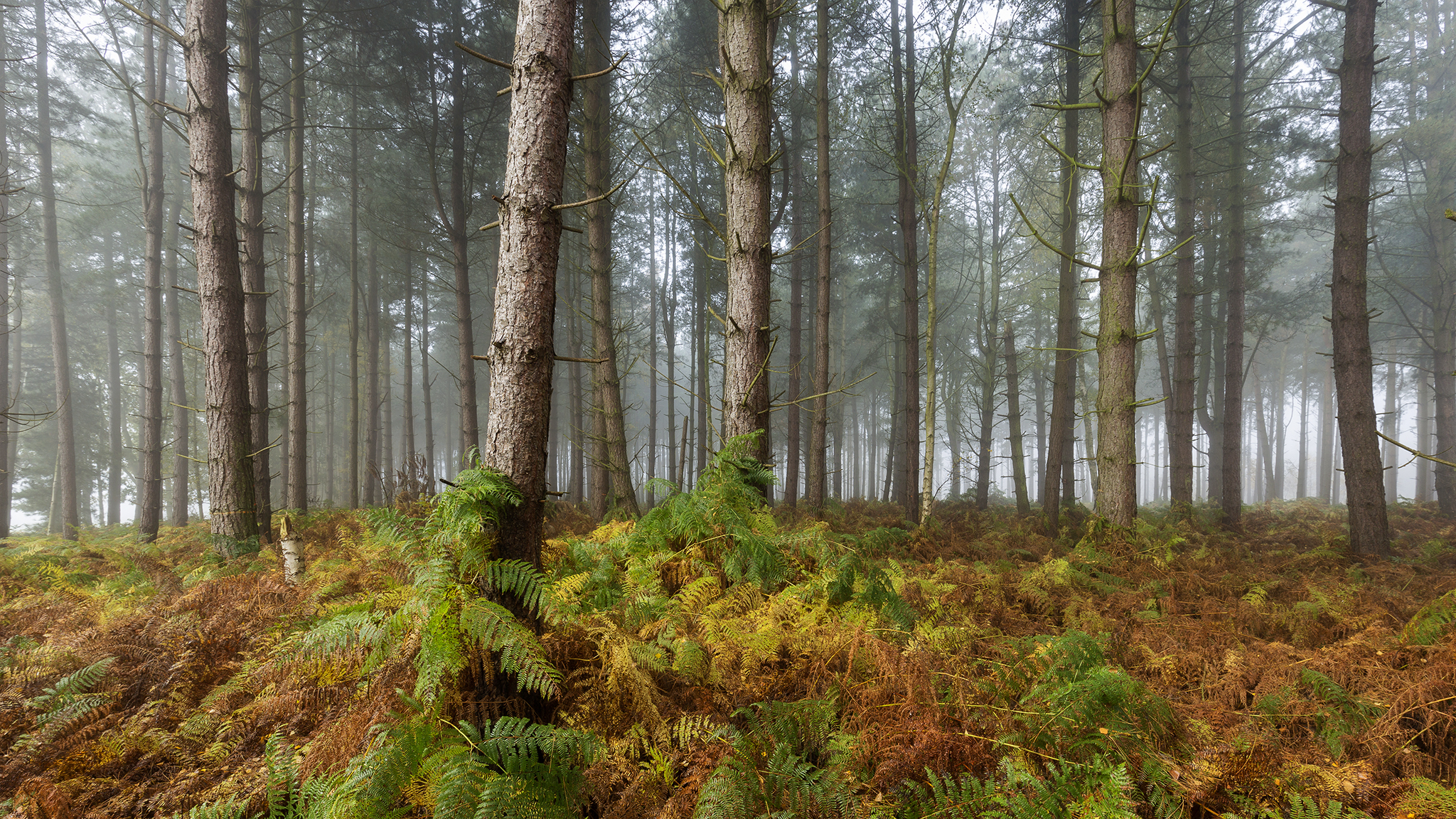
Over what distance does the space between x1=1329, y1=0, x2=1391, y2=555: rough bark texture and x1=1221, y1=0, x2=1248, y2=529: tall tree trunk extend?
3814mm

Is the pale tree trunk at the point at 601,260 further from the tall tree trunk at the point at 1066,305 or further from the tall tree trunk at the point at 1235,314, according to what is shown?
the tall tree trunk at the point at 1235,314

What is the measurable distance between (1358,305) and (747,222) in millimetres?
7697

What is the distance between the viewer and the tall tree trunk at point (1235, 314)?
10.6 meters

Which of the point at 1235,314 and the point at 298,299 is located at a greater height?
the point at 298,299

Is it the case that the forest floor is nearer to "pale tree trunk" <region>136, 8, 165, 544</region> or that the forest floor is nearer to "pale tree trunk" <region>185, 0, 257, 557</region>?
"pale tree trunk" <region>185, 0, 257, 557</region>

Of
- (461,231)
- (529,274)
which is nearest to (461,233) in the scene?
(461,231)

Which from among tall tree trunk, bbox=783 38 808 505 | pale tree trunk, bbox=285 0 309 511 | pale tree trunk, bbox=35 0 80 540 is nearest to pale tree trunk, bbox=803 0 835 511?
tall tree trunk, bbox=783 38 808 505

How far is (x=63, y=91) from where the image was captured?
46.6 feet

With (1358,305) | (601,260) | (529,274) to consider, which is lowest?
(529,274)

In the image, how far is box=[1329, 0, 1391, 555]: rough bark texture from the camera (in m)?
6.75

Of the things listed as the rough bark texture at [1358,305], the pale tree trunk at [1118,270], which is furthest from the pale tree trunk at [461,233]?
the rough bark texture at [1358,305]

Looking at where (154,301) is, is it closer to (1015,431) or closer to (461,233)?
(461,233)

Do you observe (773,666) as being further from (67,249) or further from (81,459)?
(81,459)

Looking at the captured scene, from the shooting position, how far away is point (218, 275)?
6262 millimetres
